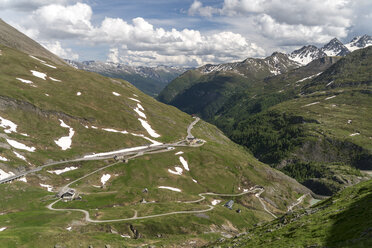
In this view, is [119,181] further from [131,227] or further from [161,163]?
[131,227]

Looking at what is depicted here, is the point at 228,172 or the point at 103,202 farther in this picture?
the point at 228,172

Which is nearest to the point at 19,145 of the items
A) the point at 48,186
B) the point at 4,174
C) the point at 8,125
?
the point at 8,125

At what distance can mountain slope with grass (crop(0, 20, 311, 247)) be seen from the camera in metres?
73.9

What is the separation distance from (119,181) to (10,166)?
45.4 m

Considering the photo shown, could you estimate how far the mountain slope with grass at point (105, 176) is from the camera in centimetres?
7394

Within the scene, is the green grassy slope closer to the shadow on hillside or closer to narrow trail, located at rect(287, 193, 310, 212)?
the shadow on hillside

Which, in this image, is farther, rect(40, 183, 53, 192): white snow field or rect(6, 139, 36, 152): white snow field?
rect(6, 139, 36, 152): white snow field

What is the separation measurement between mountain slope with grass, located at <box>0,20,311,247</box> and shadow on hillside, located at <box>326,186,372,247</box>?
45868 millimetres

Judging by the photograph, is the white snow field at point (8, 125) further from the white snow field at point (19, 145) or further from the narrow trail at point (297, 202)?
the narrow trail at point (297, 202)

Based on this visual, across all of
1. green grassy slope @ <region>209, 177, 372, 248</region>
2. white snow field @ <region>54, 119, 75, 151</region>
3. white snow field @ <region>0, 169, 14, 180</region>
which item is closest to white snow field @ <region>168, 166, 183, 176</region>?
white snow field @ <region>54, 119, 75, 151</region>

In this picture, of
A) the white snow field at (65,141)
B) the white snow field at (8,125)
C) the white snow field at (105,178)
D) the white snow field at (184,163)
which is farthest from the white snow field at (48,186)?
the white snow field at (184,163)

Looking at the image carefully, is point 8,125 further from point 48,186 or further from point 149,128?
point 149,128

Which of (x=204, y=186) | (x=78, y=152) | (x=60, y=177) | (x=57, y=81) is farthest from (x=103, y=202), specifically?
(x=57, y=81)

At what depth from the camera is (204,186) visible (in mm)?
140250
